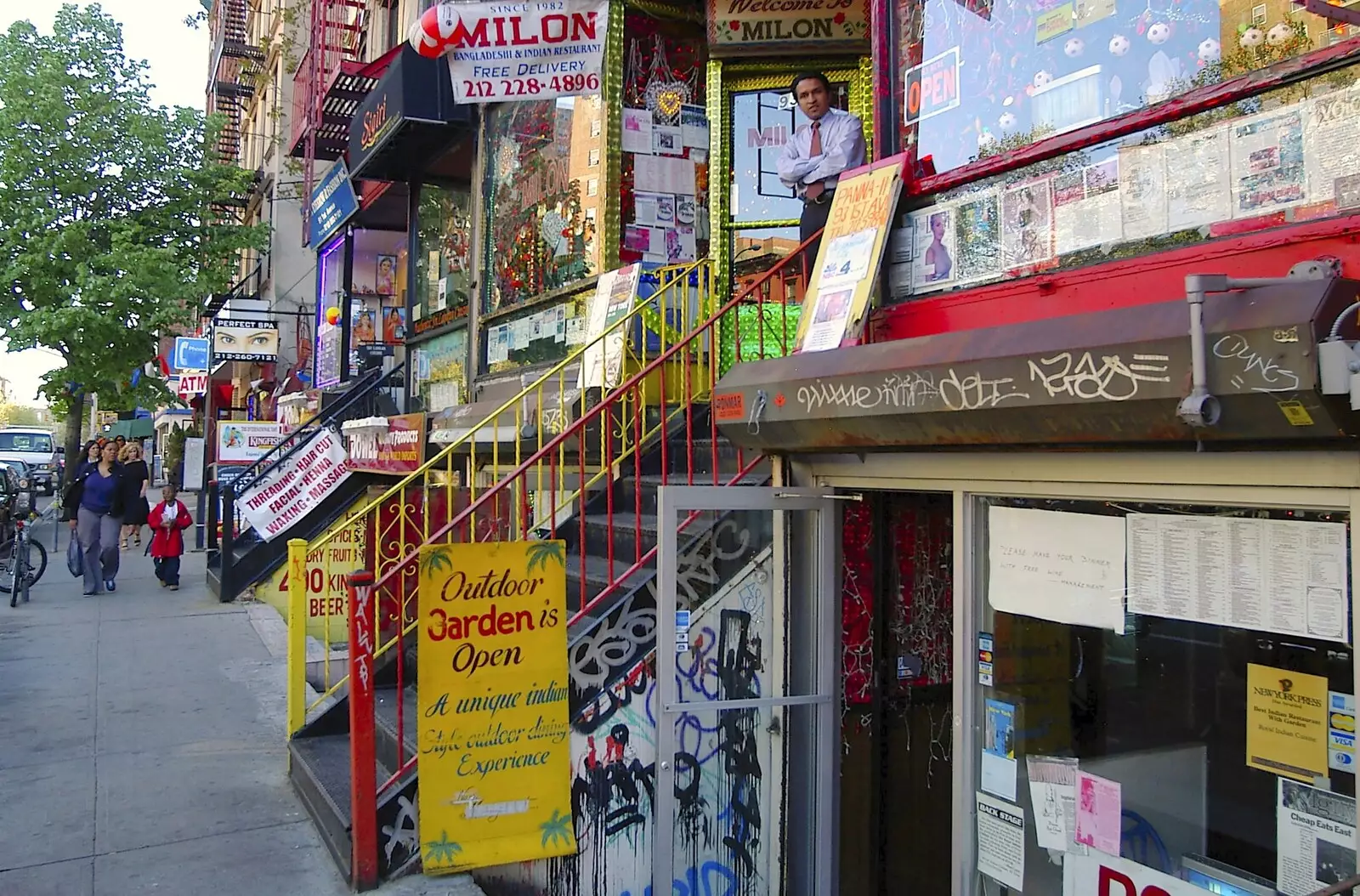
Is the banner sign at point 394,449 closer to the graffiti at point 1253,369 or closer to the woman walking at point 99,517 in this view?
the woman walking at point 99,517

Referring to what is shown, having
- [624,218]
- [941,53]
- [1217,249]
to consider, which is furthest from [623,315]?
[1217,249]

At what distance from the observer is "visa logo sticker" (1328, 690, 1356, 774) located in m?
3.08

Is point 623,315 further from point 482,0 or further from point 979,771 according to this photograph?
point 979,771

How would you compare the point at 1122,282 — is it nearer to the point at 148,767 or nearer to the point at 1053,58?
the point at 1053,58

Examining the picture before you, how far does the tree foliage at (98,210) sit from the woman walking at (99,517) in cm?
1091

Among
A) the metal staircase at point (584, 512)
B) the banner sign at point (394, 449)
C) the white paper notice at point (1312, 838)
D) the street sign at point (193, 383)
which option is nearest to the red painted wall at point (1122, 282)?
the metal staircase at point (584, 512)

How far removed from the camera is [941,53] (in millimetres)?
4785

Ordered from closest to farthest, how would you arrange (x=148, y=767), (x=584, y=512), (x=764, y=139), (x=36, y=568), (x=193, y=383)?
(x=584, y=512) < (x=148, y=767) < (x=764, y=139) < (x=36, y=568) < (x=193, y=383)

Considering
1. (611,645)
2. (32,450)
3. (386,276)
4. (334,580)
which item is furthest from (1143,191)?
(32,450)

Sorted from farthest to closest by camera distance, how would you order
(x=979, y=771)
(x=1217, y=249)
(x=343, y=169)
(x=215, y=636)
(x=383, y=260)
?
(x=383, y=260)
(x=343, y=169)
(x=215, y=636)
(x=979, y=771)
(x=1217, y=249)

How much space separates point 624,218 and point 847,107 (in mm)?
2047

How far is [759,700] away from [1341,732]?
2.42 metres

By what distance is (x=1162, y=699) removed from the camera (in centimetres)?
405

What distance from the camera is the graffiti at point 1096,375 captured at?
9.89 ft
